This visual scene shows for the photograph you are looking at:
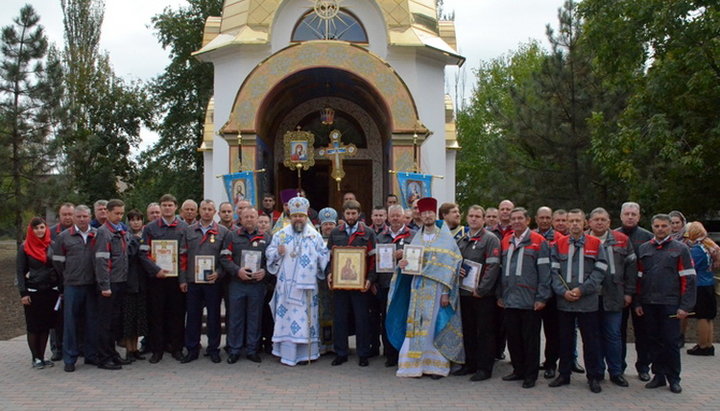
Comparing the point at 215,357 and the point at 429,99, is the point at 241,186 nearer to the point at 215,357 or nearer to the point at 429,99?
the point at 429,99

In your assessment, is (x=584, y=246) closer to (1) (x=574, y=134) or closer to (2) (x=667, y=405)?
(2) (x=667, y=405)

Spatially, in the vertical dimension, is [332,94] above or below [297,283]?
above

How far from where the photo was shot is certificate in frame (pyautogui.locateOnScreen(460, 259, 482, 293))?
23.6 feet

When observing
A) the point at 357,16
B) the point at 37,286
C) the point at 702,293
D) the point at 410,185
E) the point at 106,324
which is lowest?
the point at 106,324

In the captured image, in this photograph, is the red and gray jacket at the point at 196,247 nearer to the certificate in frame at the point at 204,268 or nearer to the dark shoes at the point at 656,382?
the certificate in frame at the point at 204,268

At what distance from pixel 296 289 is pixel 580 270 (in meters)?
3.18

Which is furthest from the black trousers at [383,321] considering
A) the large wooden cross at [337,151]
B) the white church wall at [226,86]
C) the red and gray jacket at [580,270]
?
the white church wall at [226,86]

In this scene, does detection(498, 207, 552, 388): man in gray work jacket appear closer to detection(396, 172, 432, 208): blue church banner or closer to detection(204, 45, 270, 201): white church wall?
detection(396, 172, 432, 208): blue church banner

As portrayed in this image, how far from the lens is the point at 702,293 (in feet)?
28.8

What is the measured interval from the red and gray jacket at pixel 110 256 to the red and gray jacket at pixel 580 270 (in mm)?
4743

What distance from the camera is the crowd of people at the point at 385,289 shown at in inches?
269

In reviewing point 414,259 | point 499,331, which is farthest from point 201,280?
point 499,331

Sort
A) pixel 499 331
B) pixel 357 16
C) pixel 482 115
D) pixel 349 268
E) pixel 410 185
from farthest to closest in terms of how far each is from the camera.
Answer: pixel 482 115 < pixel 357 16 < pixel 410 185 < pixel 499 331 < pixel 349 268

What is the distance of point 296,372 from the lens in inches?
296
